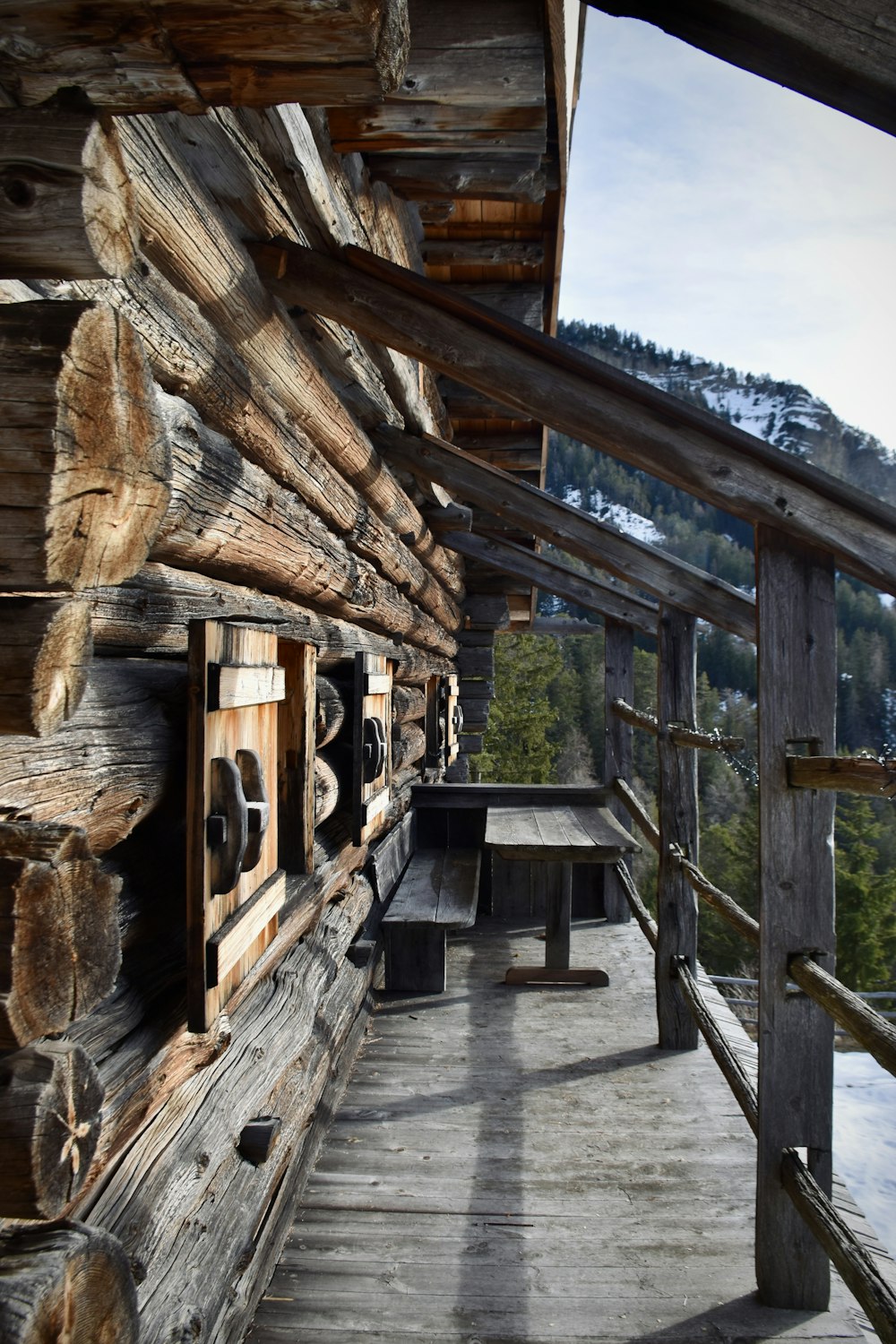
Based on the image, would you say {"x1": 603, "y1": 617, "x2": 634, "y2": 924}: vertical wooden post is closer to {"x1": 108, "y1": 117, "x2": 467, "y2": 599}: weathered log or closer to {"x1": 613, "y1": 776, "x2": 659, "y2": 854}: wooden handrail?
{"x1": 613, "y1": 776, "x2": 659, "y2": 854}: wooden handrail

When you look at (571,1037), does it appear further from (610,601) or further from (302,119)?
(302,119)

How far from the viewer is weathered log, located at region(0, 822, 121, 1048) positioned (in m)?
1.03

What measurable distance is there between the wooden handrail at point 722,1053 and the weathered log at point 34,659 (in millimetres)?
2894

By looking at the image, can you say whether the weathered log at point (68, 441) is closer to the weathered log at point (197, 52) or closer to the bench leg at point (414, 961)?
the weathered log at point (197, 52)

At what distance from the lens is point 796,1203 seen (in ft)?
9.07

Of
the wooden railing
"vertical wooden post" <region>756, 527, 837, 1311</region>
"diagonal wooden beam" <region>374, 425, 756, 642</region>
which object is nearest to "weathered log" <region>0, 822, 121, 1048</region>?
the wooden railing

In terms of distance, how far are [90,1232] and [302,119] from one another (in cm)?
260

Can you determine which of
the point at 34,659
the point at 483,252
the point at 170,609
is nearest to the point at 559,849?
the point at 483,252

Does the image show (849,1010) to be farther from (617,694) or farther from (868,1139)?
(868,1139)

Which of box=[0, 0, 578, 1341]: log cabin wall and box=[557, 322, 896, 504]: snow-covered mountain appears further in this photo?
box=[557, 322, 896, 504]: snow-covered mountain

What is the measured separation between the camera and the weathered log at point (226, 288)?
1.75 metres

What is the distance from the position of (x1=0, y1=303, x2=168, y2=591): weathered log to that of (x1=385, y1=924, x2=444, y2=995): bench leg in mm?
4795

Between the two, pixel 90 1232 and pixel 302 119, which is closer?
pixel 90 1232

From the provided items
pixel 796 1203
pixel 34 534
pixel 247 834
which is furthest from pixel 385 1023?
pixel 34 534
